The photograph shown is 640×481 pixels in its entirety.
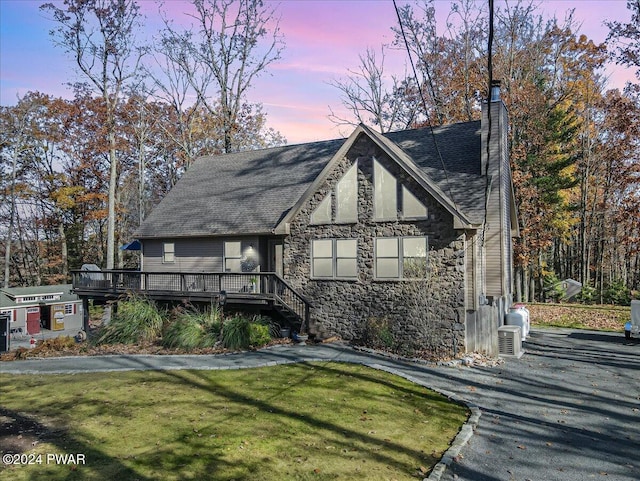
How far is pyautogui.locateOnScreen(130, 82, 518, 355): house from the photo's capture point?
14859mm

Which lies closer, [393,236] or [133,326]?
[393,236]

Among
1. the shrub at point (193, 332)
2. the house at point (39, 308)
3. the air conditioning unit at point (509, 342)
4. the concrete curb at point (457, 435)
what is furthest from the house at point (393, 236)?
the house at point (39, 308)

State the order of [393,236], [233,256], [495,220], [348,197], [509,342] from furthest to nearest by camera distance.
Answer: [233,256]
[348,197]
[495,220]
[393,236]
[509,342]

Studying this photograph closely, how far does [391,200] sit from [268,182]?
792 cm

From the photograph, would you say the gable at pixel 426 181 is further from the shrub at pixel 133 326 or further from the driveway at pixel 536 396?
the shrub at pixel 133 326

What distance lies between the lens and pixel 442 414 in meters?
8.98

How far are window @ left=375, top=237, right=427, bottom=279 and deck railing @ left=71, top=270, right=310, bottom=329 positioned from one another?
310cm

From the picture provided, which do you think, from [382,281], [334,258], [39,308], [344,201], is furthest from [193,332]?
[39,308]

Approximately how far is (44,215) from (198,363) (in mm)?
32670

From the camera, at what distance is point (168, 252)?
21984mm

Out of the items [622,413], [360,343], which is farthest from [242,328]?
[622,413]

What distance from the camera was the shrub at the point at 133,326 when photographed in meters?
16.8

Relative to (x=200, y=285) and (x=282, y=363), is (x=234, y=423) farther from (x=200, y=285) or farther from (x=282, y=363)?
(x=200, y=285)

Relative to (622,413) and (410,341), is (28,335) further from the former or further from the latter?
(622,413)
